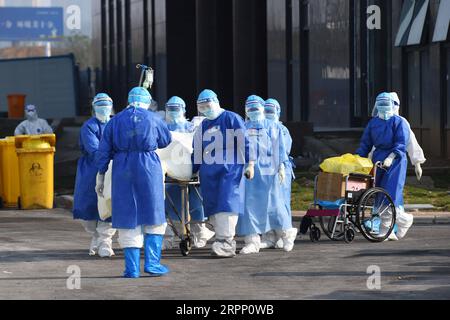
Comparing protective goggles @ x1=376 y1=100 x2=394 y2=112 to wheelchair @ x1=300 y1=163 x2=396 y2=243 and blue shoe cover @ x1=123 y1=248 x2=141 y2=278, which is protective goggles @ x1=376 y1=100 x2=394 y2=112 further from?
blue shoe cover @ x1=123 y1=248 x2=141 y2=278

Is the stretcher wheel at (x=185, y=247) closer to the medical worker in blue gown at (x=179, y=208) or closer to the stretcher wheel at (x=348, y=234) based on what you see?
the medical worker in blue gown at (x=179, y=208)

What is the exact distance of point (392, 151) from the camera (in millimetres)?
17906

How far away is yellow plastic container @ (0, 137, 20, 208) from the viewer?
80.7ft

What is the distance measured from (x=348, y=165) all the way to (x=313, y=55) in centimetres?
2378

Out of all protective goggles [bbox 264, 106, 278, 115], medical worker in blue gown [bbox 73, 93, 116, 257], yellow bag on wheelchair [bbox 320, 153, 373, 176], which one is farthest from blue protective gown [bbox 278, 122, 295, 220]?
medical worker in blue gown [bbox 73, 93, 116, 257]

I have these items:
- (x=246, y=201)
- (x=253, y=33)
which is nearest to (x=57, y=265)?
(x=246, y=201)

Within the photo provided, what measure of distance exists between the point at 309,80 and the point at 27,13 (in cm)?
7936

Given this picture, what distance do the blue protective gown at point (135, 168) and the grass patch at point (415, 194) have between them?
8008mm

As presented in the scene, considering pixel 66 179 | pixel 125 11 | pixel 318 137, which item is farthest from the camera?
pixel 125 11

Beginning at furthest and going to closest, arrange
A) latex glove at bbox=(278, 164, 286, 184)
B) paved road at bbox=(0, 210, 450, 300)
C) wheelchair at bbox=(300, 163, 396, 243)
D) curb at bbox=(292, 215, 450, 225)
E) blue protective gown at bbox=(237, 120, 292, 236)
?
curb at bbox=(292, 215, 450, 225) < wheelchair at bbox=(300, 163, 396, 243) < latex glove at bbox=(278, 164, 286, 184) < blue protective gown at bbox=(237, 120, 292, 236) < paved road at bbox=(0, 210, 450, 300)

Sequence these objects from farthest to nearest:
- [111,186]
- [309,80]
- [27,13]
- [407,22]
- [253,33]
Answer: [27,13], [253,33], [309,80], [407,22], [111,186]

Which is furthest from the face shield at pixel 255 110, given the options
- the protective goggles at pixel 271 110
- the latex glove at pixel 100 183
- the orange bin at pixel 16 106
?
the orange bin at pixel 16 106

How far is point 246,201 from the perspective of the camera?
16.8 metres
